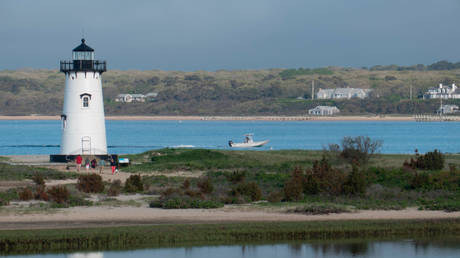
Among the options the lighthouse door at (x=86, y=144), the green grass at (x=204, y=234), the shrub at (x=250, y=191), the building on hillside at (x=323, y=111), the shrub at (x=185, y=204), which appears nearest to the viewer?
the green grass at (x=204, y=234)

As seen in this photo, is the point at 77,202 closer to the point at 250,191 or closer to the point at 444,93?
the point at 250,191

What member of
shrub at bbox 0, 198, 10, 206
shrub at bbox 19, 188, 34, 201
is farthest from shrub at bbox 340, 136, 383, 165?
shrub at bbox 0, 198, 10, 206

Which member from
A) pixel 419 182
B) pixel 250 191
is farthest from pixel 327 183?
pixel 419 182

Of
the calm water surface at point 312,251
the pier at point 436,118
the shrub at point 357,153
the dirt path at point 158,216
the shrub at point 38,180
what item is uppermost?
the pier at point 436,118

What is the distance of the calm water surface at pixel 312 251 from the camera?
→ 64.6 feet

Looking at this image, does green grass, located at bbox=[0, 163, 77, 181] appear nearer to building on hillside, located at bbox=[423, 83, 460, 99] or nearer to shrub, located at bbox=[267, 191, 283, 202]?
shrub, located at bbox=[267, 191, 283, 202]

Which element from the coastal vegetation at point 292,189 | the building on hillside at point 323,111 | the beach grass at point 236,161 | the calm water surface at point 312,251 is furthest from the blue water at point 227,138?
the calm water surface at point 312,251

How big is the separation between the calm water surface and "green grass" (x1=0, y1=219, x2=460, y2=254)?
1.19 feet

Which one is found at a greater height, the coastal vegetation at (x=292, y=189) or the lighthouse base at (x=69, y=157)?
the lighthouse base at (x=69, y=157)

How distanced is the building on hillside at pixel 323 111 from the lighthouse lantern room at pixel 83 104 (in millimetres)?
149948

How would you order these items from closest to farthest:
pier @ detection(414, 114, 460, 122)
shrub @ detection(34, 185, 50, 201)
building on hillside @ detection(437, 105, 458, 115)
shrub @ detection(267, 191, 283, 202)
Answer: shrub @ detection(267, 191, 283, 202)
shrub @ detection(34, 185, 50, 201)
pier @ detection(414, 114, 460, 122)
building on hillside @ detection(437, 105, 458, 115)

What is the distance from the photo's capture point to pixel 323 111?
623 feet

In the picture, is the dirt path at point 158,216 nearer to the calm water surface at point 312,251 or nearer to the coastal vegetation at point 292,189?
the coastal vegetation at point 292,189

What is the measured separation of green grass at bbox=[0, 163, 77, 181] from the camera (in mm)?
34416
